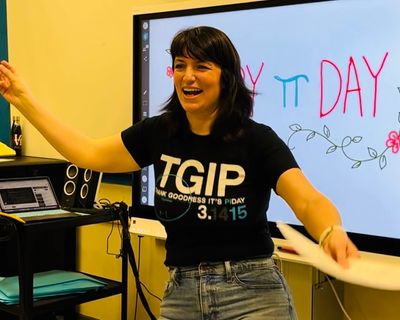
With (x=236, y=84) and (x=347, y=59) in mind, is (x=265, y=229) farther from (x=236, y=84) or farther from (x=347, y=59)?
(x=347, y=59)

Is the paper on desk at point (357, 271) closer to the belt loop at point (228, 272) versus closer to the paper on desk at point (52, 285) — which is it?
the belt loop at point (228, 272)

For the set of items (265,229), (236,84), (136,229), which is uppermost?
(236,84)

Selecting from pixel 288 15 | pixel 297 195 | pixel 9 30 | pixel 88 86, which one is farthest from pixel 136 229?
pixel 9 30

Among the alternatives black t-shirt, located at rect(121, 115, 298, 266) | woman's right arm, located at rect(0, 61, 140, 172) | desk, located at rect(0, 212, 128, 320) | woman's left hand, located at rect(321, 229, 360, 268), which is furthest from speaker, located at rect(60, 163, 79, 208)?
woman's left hand, located at rect(321, 229, 360, 268)

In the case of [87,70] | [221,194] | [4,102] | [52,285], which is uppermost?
[87,70]

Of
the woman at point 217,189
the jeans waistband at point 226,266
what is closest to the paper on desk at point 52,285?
the woman at point 217,189

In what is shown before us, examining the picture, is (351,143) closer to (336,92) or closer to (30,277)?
(336,92)

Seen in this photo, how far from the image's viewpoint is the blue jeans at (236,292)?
1426mm

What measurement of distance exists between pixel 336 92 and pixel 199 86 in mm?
664

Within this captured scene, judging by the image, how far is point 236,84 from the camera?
1.54 m

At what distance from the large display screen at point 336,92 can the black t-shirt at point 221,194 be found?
0.55 meters

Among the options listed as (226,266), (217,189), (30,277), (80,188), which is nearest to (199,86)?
(217,189)

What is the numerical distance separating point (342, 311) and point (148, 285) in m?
1.01

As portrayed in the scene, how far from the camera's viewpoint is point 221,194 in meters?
1.46
